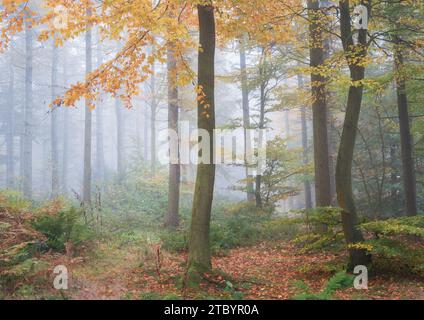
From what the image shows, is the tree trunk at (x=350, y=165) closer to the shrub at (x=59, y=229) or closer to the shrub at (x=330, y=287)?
the shrub at (x=330, y=287)

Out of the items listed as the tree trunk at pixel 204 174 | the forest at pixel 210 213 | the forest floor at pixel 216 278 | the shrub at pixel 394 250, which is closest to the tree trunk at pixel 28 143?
the forest at pixel 210 213

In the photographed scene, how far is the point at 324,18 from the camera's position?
960 cm

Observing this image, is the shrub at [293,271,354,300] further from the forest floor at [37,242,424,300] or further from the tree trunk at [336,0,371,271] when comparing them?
the tree trunk at [336,0,371,271]

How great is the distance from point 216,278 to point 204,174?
215 centimetres

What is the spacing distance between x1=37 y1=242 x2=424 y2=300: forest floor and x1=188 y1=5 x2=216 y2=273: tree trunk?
0.51m

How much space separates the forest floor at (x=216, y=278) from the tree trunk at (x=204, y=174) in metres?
0.51

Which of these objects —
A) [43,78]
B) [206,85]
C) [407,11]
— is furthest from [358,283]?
[43,78]

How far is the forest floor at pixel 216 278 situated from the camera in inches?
269

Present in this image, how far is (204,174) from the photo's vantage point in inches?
312

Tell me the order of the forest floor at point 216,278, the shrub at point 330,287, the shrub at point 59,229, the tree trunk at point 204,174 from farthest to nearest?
the shrub at point 59,229, the tree trunk at point 204,174, the forest floor at point 216,278, the shrub at point 330,287

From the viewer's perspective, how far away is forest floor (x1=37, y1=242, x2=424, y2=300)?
269 inches

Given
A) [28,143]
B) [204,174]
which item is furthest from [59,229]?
[28,143]

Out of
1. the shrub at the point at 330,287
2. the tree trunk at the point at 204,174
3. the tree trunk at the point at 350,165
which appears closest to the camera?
the shrub at the point at 330,287
